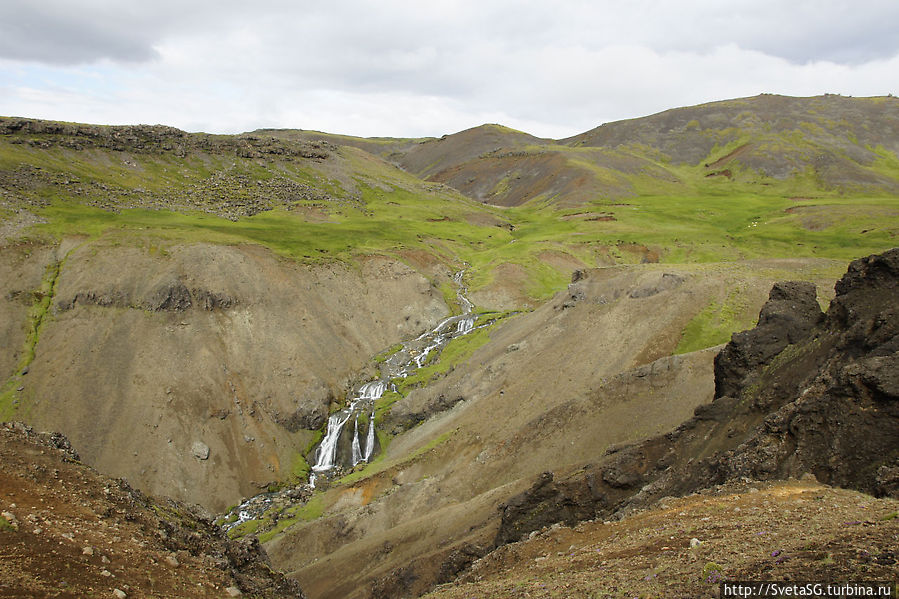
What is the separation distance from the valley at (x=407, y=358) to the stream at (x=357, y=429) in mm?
310

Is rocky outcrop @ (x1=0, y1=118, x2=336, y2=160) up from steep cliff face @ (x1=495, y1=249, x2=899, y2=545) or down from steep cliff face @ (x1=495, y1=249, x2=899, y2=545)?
up

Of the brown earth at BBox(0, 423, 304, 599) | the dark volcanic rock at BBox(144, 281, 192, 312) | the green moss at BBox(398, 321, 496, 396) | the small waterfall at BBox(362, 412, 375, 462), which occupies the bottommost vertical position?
the small waterfall at BBox(362, 412, 375, 462)

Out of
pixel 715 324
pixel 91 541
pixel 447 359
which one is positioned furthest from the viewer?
pixel 447 359

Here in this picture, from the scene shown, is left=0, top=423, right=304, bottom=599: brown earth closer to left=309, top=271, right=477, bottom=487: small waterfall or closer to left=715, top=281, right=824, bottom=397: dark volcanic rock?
left=715, top=281, right=824, bottom=397: dark volcanic rock

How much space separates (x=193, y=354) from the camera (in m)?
62.9

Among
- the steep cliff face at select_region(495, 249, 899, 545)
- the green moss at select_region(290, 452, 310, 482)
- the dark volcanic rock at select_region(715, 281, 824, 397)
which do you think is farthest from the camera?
the green moss at select_region(290, 452, 310, 482)

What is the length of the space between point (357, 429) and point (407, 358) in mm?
14524

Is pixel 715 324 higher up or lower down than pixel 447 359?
higher up

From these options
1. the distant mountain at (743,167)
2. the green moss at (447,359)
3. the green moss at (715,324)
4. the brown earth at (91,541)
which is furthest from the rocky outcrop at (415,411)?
the distant mountain at (743,167)

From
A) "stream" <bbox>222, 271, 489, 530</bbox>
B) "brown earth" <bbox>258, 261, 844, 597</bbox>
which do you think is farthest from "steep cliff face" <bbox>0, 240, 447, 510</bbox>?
"brown earth" <bbox>258, 261, 844, 597</bbox>

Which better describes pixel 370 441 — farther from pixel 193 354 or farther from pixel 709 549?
pixel 709 549

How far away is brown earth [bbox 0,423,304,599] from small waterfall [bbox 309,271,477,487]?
34.4 meters

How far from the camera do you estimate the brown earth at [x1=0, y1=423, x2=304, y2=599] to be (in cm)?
1355

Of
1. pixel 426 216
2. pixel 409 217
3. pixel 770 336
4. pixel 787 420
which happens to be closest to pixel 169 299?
pixel 770 336
